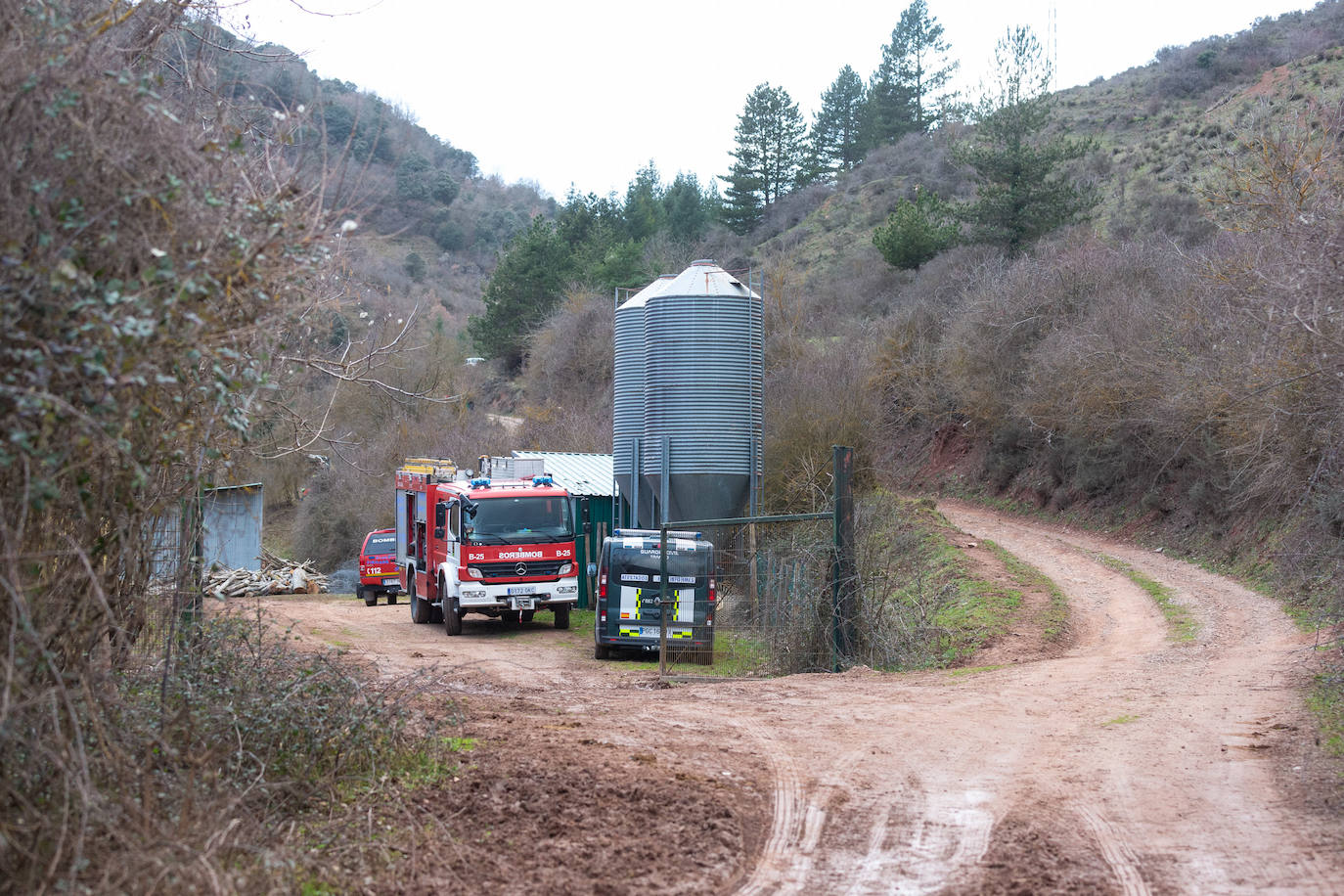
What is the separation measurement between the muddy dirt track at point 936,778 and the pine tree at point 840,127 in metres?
71.4

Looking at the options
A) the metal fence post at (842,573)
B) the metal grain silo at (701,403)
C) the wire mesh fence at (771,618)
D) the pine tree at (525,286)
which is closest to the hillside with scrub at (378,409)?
the metal fence post at (842,573)

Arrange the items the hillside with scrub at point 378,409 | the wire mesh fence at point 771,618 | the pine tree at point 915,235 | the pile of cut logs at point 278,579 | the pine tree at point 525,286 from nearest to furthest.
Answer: the hillside with scrub at point 378,409
the wire mesh fence at point 771,618
the pile of cut logs at point 278,579
the pine tree at point 915,235
the pine tree at point 525,286

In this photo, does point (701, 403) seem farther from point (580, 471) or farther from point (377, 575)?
point (377, 575)

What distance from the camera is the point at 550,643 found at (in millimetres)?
20016

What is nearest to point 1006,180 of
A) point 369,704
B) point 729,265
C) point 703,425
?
point 729,265

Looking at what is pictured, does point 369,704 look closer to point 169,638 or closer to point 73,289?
point 169,638

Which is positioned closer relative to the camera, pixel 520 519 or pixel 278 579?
pixel 520 519

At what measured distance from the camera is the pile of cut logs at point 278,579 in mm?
33406

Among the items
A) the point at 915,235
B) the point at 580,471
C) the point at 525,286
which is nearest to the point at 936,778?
the point at 580,471

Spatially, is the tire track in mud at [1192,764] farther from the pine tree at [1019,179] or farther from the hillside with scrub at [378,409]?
the pine tree at [1019,179]

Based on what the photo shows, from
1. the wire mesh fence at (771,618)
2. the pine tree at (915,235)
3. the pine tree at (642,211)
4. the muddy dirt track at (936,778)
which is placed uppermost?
the pine tree at (642,211)

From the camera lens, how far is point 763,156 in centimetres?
7900

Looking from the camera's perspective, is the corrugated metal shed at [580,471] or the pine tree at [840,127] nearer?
the corrugated metal shed at [580,471]

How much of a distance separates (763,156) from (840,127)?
9.18 metres
